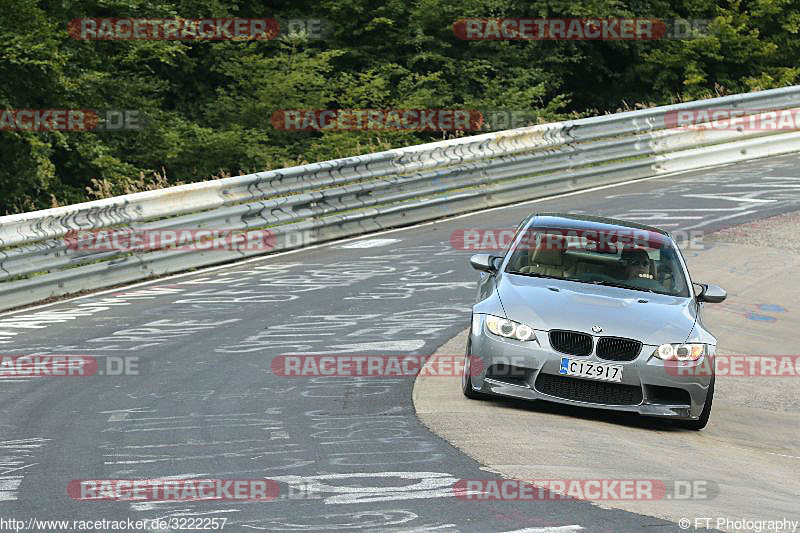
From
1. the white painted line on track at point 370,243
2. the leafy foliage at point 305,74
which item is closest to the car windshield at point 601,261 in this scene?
the white painted line on track at point 370,243

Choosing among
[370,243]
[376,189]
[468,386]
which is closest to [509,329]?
[468,386]

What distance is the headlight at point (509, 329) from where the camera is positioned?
375 inches

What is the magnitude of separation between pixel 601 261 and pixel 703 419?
173 cm

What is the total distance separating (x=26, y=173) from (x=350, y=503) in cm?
1749

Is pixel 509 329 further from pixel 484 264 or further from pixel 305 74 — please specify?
pixel 305 74

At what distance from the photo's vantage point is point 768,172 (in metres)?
22.6

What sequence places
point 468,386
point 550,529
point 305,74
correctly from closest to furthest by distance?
1. point 550,529
2. point 468,386
3. point 305,74

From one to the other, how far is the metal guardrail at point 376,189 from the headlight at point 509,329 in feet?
22.3

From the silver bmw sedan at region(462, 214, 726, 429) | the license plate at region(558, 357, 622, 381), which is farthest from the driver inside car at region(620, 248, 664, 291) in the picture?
the license plate at region(558, 357, 622, 381)

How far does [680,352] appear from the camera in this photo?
9.55 metres

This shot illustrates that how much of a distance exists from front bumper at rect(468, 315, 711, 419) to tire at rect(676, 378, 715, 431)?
0.33ft

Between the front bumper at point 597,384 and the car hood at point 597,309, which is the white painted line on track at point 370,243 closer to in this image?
the car hood at point 597,309

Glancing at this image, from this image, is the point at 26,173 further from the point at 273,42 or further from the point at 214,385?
the point at 214,385

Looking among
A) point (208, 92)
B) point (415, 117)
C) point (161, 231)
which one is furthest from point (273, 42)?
point (161, 231)
